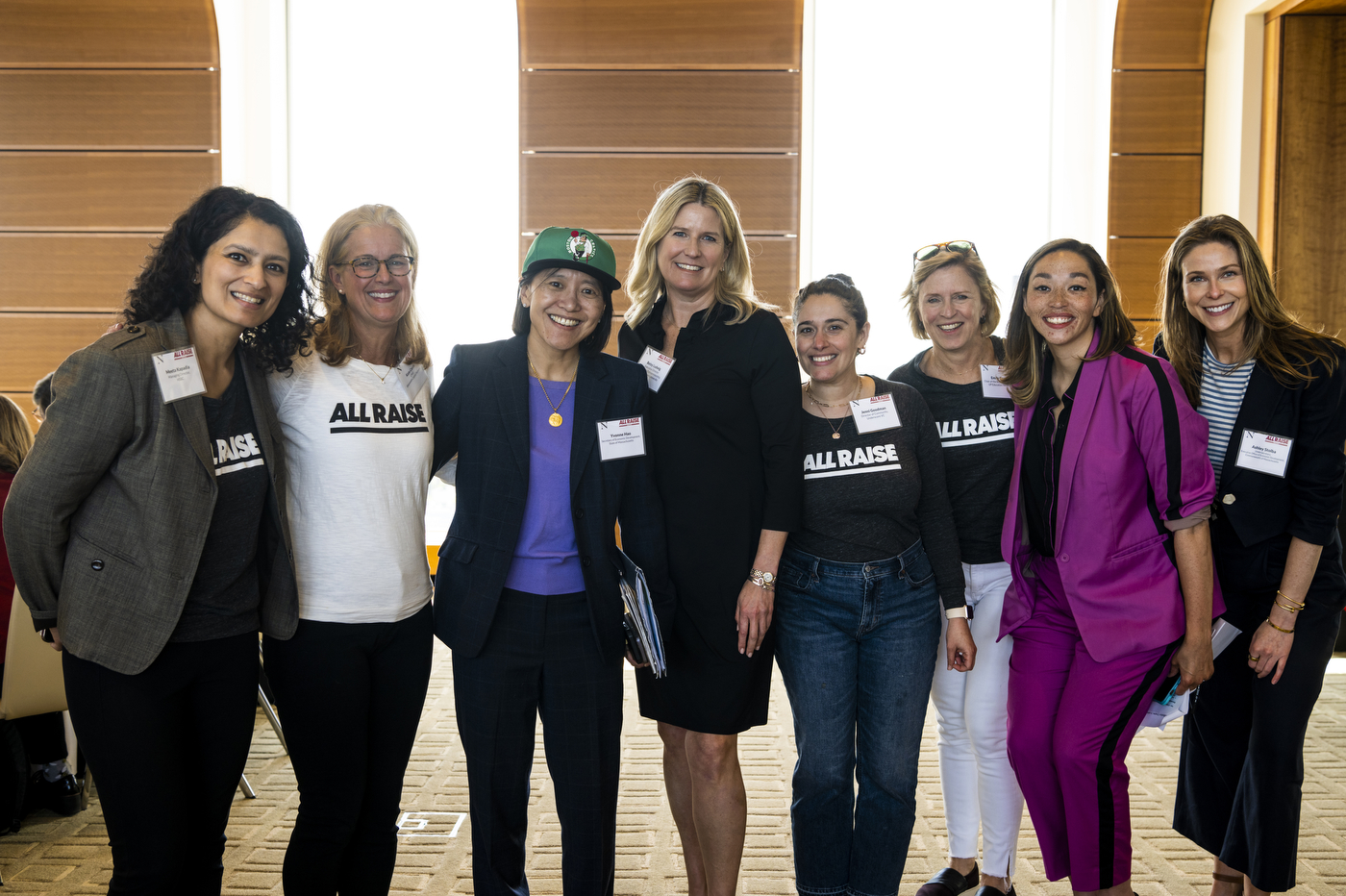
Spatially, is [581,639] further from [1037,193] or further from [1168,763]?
[1037,193]

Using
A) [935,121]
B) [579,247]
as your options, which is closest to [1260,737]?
[579,247]

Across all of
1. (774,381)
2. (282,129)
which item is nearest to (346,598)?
(774,381)

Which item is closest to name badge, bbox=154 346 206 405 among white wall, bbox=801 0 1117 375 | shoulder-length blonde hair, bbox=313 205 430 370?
shoulder-length blonde hair, bbox=313 205 430 370

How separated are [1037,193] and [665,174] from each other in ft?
8.34

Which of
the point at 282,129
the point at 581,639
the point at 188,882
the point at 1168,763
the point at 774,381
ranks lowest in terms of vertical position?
the point at 1168,763

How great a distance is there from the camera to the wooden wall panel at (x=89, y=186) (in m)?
5.25

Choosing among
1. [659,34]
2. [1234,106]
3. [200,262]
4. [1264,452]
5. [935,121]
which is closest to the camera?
[200,262]

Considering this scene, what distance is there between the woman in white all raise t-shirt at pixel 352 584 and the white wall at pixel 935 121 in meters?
4.00

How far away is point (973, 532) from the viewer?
2252mm

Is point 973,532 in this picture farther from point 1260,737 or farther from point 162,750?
point 162,750

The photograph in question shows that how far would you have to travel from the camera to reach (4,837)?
2.74m

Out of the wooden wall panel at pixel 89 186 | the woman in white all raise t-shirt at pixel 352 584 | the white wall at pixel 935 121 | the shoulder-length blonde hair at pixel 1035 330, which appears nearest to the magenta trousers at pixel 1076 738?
the shoulder-length blonde hair at pixel 1035 330

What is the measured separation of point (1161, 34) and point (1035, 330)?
4.33 metres

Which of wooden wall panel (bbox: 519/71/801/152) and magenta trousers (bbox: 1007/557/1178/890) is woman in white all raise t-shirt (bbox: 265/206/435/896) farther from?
wooden wall panel (bbox: 519/71/801/152)
